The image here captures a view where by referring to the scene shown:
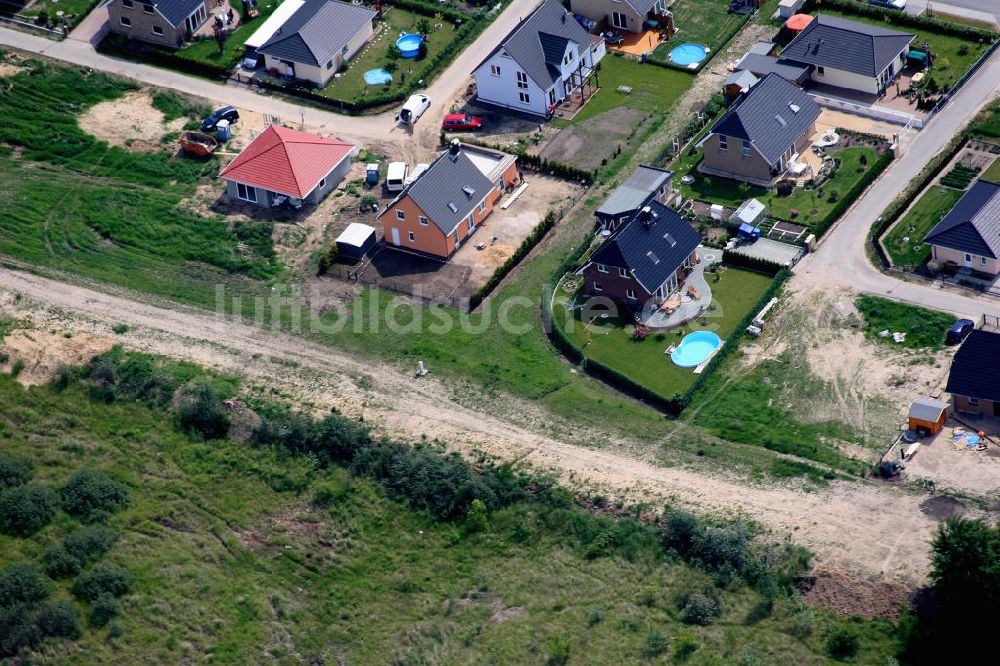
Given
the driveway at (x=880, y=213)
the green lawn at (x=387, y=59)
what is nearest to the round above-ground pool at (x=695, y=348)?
the driveway at (x=880, y=213)

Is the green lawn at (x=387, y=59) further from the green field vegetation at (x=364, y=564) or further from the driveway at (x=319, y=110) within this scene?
the green field vegetation at (x=364, y=564)

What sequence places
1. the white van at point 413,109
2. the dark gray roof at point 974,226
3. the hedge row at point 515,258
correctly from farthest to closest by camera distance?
the white van at point 413,109
the hedge row at point 515,258
the dark gray roof at point 974,226

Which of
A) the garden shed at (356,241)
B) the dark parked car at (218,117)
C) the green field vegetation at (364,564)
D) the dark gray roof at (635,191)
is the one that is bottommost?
the green field vegetation at (364,564)

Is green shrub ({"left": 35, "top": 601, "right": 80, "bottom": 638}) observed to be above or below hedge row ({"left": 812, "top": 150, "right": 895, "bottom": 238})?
below

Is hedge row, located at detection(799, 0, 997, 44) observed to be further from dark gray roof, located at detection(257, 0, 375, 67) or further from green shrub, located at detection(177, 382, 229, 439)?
green shrub, located at detection(177, 382, 229, 439)

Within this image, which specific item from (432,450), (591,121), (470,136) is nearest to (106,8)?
(470,136)

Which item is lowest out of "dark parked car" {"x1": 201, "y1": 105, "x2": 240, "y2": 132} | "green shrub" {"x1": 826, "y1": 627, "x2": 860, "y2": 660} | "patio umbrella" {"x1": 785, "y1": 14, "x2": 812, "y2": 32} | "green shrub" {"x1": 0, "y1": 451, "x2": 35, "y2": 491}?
"green shrub" {"x1": 0, "y1": 451, "x2": 35, "y2": 491}

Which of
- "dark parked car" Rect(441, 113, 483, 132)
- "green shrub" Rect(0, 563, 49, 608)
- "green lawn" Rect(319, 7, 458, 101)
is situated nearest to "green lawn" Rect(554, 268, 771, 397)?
"dark parked car" Rect(441, 113, 483, 132)

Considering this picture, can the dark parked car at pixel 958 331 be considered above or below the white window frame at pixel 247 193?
above
